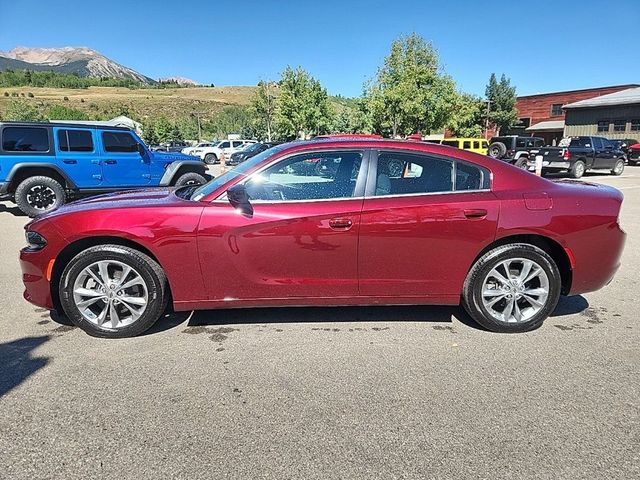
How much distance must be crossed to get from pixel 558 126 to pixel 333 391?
54468 millimetres

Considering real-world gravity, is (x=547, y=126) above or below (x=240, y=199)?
above

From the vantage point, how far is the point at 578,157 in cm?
1884

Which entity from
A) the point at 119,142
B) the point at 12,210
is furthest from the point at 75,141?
the point at 12,210

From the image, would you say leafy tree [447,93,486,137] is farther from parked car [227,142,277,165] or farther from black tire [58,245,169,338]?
black tire [58,245,169,338]

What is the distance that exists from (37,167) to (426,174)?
8.82m

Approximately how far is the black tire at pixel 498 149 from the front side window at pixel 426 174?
19675 mm

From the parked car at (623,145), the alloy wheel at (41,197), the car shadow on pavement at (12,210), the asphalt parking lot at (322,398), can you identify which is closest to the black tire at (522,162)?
the parked car at (623,145)

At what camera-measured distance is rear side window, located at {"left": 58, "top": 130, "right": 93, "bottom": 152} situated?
9.47 meters

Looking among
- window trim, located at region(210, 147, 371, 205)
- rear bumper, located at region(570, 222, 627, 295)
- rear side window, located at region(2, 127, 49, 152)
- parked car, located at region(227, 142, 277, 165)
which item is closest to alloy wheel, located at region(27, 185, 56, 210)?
rear side window, located at region(2, 127, 49, 152)

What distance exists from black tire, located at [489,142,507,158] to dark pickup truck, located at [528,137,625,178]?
7.84 ft

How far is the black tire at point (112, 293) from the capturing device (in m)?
3.44

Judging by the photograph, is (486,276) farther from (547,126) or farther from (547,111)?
(547,111)

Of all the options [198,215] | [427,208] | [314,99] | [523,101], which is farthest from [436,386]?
[523,101]

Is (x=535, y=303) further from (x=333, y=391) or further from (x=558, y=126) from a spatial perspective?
(x=558, y=126)
